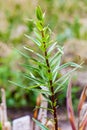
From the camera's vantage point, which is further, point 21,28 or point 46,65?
point 21,28

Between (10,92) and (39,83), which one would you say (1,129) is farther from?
(10,92)

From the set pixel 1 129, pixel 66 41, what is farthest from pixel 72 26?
pixel 1 129

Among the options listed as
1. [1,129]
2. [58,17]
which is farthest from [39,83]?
[58,17]

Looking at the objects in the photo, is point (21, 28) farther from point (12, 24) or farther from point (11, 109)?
point (11, 109)

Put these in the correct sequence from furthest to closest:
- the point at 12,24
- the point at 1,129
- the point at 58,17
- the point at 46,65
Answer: the point at 58,17
the point at 12,24
the point at 1,129
the point at 46,65

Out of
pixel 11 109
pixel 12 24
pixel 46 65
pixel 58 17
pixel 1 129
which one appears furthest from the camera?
pixel 58 17

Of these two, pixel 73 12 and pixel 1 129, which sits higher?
pixel 73 12

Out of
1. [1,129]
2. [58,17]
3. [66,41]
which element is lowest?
[1,129]
